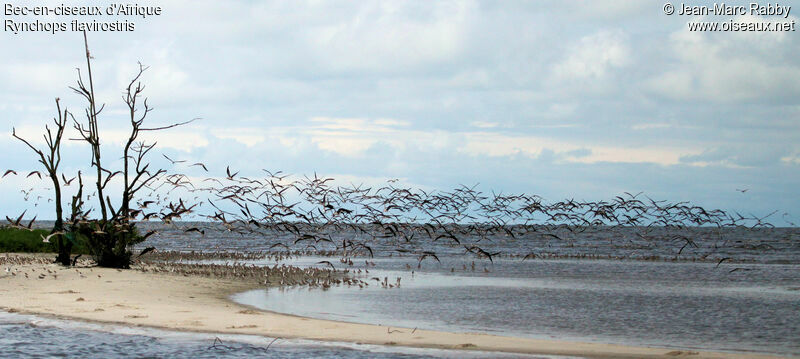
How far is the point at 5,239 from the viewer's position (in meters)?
35.2

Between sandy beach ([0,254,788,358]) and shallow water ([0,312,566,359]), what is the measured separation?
21.8 inches

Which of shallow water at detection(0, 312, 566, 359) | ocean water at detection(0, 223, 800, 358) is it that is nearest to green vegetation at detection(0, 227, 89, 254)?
ocean water at detection(0, 223, 800, 358)

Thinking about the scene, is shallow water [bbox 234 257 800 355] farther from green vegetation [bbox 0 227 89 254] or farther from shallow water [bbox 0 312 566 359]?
green vegetation [bbox 0 227 89 254]

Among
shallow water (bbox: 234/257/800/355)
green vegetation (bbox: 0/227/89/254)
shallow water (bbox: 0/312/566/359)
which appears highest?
green vegetation (bbox: 0/227/89/254)

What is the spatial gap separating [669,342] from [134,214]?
15.7 m

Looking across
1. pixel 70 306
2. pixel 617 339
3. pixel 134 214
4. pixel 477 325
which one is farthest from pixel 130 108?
pixel 617 339

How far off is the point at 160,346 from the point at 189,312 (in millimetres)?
3634

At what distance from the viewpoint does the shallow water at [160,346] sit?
1088 cm

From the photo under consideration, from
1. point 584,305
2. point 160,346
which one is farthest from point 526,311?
point 160,346

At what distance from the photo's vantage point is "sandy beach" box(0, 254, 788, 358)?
12086 mm

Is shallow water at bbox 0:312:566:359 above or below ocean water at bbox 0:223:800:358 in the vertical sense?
above

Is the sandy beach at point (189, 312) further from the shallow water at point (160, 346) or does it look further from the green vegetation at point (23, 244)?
the green vegetation at point (23, 244)

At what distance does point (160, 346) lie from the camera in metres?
11.5

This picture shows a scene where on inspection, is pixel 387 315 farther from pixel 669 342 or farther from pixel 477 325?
pixel 669 342
